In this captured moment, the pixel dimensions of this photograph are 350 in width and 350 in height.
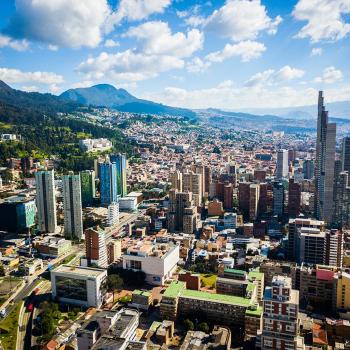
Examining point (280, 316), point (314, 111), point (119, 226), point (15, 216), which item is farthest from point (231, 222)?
point (314, 111)

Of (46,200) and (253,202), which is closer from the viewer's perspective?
(46,200)

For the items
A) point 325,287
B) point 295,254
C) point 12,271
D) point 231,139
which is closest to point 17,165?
point 12,271

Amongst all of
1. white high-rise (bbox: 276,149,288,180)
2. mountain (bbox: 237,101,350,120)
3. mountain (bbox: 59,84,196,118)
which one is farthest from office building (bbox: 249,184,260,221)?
mountain (bbox: 237,101,350,120)

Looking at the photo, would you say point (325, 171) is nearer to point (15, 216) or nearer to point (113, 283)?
point (113, 283)

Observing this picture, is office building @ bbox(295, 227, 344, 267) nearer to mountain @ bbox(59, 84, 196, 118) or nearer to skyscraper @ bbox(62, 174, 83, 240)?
skyscraper @ bbox(62, 174, 83, 240)

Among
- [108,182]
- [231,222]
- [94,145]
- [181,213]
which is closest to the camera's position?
[181,213]

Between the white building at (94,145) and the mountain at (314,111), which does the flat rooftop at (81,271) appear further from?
the mountain at (314,111)

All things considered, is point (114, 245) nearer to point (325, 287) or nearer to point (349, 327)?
point (325, 287)
